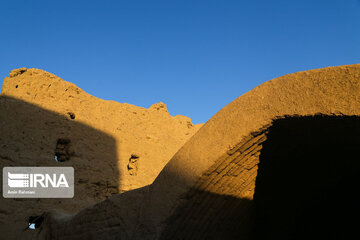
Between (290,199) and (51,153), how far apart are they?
234 inches

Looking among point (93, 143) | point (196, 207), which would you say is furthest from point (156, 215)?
point (93, 143)

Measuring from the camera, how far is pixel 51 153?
22.3 feet

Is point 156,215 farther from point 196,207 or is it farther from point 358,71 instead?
point 358,71

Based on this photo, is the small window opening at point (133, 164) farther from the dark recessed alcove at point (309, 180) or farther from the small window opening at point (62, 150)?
the dark recessed alcove at point (309, 180)

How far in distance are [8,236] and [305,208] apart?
18.1 feet

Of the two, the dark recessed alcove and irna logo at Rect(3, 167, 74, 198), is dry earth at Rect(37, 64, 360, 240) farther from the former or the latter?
irna logo at Rect(3, 167, 74, 198)

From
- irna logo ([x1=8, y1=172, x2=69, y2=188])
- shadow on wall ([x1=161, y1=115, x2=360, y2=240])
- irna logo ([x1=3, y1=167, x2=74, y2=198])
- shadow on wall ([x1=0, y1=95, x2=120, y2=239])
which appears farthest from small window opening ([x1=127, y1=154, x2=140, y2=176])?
shadow on wall ([x1=161, y1=115, x2=360, y2=240])

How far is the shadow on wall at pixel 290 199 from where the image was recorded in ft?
6.29

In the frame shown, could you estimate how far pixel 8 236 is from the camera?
5484 mm

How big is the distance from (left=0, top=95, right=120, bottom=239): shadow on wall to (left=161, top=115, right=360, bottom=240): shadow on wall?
489 cm

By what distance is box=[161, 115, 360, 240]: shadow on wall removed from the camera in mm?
1917

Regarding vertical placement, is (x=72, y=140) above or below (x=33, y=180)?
above

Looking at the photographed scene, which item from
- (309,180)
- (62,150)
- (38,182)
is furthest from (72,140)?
(309,180)

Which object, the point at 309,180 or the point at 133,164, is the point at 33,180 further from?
the point at 309,180
